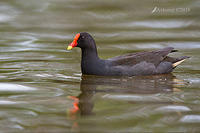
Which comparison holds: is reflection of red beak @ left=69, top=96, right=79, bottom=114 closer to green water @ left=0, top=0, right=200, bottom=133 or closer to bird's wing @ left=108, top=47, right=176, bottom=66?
green water @ left=0, top=0, right=200, bottom=133

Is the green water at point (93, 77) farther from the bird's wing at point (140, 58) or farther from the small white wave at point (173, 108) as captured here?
the bird's wing at point (140, 58)

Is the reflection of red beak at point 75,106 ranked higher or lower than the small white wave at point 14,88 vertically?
lower

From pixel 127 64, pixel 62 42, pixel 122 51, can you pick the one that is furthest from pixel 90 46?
pixel 62 42

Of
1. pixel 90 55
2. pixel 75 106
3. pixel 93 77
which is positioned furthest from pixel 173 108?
pixel 90 55

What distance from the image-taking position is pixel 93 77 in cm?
809

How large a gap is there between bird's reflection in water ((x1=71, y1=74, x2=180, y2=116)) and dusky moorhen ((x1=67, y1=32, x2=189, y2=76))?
0.15 m

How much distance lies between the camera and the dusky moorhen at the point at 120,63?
8117 millimetres

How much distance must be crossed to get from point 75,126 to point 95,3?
9162mm

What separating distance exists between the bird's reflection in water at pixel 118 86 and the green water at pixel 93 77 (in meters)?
0.02

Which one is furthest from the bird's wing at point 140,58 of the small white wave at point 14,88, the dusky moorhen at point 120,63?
the small white wave at point 14,88

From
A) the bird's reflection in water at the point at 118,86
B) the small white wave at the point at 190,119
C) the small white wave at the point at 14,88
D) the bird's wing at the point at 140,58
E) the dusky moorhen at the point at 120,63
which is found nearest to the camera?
the small white wave at the point at 190,119

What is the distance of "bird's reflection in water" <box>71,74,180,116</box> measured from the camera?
627 centimetres

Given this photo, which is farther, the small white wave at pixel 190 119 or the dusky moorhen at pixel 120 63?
the dusky moorhen at pixel 120 63

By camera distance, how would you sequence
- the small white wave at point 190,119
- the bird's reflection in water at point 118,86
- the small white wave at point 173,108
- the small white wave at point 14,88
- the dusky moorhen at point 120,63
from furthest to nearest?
1. the dusky moorhen at point 120,63
2. the small white wave at point 14,88
3. the bird's reflection in water at point 118,86
4. the small white wave at point 173,108
5. the small white wave at point 190,119
